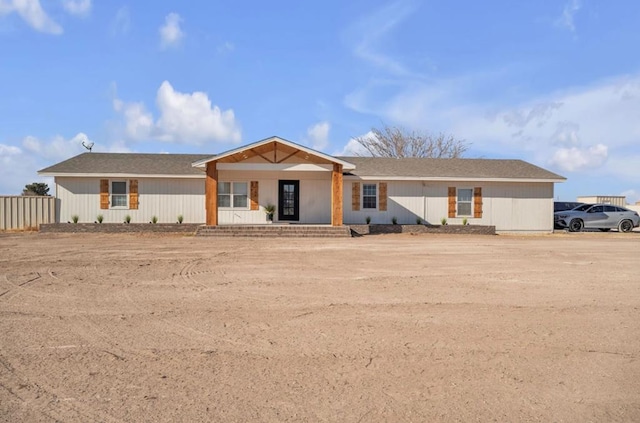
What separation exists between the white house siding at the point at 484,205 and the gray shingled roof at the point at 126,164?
8199 millimetres

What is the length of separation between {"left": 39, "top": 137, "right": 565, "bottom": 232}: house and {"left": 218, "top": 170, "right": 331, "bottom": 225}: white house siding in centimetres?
5

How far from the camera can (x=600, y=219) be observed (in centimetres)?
2441

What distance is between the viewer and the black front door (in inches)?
906

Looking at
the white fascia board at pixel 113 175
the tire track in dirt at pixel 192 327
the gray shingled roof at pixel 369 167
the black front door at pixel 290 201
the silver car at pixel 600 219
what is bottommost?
the tire track in dirt at pixel 192 327

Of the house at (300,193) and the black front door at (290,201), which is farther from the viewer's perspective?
the black front door at (290,201)

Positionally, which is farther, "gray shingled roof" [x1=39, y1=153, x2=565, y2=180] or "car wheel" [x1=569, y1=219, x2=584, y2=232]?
"car wheel" [x1=569, y1=219, x2=584, y2=232]

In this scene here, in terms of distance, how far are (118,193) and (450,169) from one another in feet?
52.2

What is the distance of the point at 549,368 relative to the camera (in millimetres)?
4395

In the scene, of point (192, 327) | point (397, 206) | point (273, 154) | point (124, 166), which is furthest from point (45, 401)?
point (124, 166)

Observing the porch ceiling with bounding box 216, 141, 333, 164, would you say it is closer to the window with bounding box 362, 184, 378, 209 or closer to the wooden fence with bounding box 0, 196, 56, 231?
the window with bounding box 362, 184, 378, 209

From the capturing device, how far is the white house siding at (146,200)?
22.0m

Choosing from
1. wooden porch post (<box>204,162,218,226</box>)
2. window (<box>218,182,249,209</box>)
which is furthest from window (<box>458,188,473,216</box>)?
wooden porch post (<box>204,162,218,226</box>)

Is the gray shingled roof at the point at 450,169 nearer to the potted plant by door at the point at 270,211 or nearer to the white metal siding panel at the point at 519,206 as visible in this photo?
the white metal siding panel at the point at 519,206

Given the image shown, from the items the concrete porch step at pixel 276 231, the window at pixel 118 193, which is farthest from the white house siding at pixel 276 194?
the window at pixel 118 193
